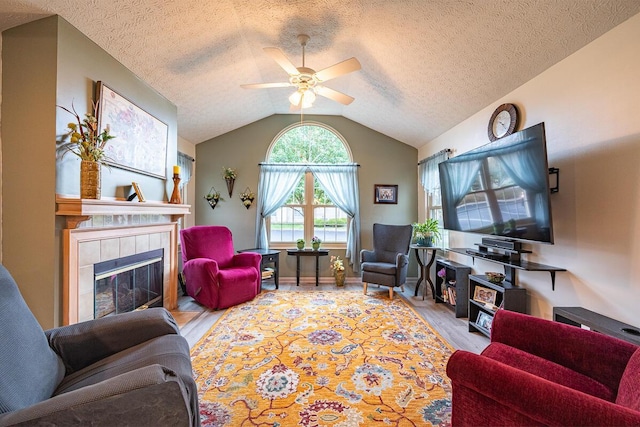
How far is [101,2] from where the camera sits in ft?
6.51

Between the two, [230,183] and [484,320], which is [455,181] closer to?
[484,320]

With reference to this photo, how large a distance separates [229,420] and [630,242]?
265 centimetres

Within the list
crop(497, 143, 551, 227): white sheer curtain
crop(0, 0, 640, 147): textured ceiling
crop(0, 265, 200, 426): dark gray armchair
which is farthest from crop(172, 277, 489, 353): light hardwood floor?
crop(0, 0, 640, 147): textured ceiling

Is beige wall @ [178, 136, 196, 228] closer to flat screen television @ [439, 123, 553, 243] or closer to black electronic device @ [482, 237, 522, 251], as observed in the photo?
flat screen television @ [439, 123, 553, 243]

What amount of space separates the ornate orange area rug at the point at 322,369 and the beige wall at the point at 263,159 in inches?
73.2

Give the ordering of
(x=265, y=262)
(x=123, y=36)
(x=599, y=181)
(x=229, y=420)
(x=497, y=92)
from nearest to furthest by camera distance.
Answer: (x=229, y=420) → (x=599, y=181) → (x=123, y=36) → (x=497, y=92) → (x=265, y=262)

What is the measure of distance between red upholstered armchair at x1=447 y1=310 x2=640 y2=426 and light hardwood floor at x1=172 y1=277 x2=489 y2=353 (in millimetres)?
1066

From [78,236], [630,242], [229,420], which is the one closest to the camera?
[229,420]

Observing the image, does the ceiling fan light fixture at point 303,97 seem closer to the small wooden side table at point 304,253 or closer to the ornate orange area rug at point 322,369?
the ornate orange area rug at point 322,369

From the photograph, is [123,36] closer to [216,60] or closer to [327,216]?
[216,60]

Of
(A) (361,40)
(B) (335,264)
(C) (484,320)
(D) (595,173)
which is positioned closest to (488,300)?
(C) (484,320)

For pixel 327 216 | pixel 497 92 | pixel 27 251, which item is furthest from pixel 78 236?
pixel 497 92

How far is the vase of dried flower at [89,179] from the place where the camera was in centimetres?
209

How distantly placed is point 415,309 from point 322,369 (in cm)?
180
